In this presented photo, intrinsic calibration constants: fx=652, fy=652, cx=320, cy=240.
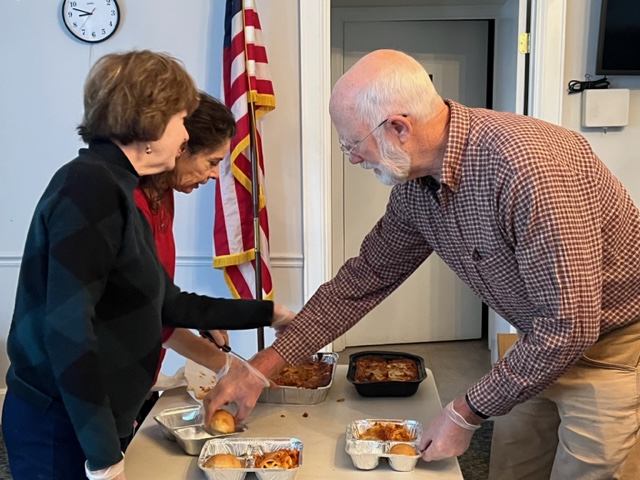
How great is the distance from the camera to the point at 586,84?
2854mm

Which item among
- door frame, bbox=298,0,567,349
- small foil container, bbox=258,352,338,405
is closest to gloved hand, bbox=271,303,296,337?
small foil container, bbox=258,352,338,405

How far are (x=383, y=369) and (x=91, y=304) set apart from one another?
85cm

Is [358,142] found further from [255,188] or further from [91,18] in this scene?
[91,18]

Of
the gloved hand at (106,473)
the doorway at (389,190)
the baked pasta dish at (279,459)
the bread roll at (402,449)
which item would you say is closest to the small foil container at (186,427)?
the baked pasta dish at (279,459)

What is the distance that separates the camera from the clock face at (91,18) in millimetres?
2814

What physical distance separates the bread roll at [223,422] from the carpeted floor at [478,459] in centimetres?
149

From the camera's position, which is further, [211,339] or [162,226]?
[211,339]

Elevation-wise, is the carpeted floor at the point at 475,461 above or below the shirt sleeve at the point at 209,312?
below

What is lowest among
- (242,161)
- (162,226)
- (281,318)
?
(281,318)

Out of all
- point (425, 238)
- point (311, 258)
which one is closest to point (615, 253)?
point (425, 238)

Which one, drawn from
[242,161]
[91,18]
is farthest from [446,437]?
[91,18]

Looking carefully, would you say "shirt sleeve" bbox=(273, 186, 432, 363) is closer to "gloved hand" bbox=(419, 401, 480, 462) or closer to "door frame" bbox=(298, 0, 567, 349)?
"gloved hand" bbox=(419, 401, 480, 462)

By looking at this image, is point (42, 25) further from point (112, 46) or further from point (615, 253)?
point (615, 253)

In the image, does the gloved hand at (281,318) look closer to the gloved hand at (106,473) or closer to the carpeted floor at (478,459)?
the gloved hand at (106,473)
